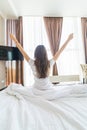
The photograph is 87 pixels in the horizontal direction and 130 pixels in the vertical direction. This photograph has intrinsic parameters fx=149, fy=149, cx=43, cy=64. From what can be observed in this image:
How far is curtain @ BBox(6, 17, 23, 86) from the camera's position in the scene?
4629 millimetres

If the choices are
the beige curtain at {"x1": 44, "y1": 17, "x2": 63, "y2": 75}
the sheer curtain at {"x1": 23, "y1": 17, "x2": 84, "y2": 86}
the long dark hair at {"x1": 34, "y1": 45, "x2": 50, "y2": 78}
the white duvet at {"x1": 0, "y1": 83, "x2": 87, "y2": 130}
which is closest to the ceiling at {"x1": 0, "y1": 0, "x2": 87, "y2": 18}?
the beige curtain at {"x1": 44, "y1": 17, "x2": 63, "y2": 75}

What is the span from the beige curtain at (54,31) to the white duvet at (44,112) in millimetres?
3392

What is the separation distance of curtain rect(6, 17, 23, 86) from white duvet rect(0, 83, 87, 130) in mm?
3317

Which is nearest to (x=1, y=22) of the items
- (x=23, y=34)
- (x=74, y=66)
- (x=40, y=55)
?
(x=23, y=34)

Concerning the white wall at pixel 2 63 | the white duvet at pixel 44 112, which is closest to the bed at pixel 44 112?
the white duvet at pixel 44 112

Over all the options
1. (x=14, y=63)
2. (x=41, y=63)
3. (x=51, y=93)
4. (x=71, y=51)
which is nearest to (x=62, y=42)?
(x=71, y=51)

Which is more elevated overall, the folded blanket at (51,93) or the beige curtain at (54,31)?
the beige curtain at (54,31)

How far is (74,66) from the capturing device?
491 centimetres

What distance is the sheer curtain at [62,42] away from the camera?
4.79 m

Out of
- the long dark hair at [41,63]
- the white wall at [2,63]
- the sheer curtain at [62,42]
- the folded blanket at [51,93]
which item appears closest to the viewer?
the folded blanket at [51,93]

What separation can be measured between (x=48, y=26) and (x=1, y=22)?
4.77 ft

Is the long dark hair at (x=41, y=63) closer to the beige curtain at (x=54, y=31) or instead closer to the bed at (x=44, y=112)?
the bed at (x=44, y=112)

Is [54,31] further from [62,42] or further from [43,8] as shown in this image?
[43,8]

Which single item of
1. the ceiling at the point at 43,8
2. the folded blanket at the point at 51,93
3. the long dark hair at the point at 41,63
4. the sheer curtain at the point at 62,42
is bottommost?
the folded blanket at the point at 51,93
